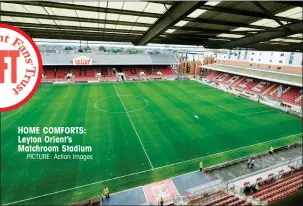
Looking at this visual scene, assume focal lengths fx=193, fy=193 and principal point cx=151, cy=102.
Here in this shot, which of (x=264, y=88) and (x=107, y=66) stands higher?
(x=107, y=66)

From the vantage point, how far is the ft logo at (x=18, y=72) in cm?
378

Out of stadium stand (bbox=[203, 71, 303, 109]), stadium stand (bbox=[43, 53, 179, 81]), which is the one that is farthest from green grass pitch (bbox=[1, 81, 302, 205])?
stadium stand (bbox=[43, 53, 179, 81])

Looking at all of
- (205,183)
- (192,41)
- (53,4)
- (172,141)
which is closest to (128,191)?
→ (205,183)

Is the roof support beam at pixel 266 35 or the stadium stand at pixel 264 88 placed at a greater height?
the roof support beam at pixel 266 35

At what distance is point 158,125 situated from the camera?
70.3 ft

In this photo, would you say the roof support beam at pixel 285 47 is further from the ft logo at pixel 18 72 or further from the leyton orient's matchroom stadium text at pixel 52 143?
the leyton orient's matchroom stadium text at pixel 52 143

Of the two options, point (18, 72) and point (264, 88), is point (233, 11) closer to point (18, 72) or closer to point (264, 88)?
point (18, 72)

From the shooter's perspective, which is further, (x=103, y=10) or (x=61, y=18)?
(x=61, y=18)

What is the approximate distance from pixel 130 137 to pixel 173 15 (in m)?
15.4

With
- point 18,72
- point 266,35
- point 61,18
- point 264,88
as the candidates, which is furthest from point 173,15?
point 264,88

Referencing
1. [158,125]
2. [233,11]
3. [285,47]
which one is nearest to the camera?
[233,11]

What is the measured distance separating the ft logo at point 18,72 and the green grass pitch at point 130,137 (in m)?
9.46

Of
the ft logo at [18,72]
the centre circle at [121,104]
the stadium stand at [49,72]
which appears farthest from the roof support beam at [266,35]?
the stadium stand at [49,72]

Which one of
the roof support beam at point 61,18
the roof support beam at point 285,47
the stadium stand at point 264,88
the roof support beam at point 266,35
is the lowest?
the stadium stand at point 264,88
